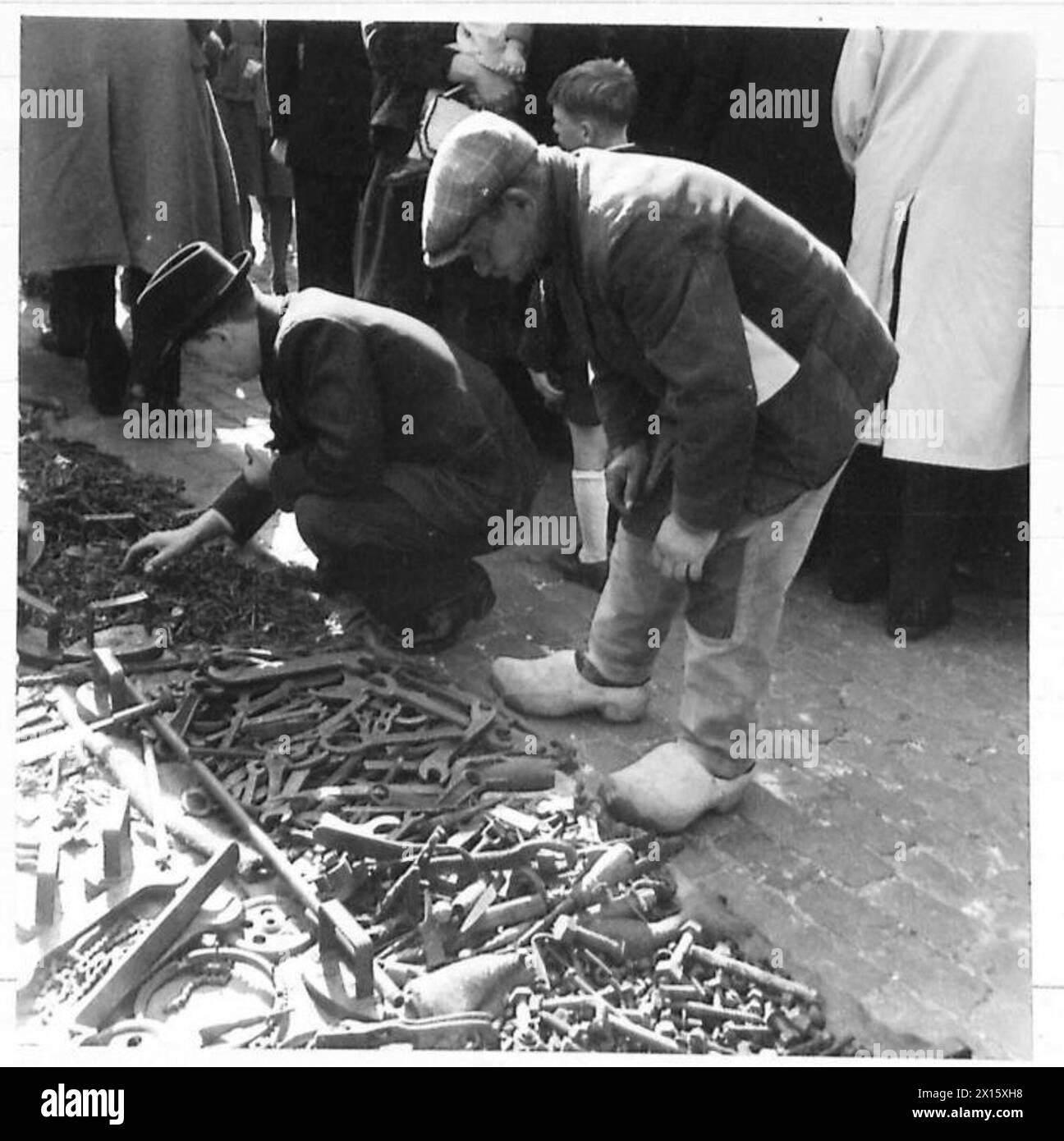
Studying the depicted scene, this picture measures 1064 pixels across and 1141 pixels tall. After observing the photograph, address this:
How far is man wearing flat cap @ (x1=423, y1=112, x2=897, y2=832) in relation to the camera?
2820 mm

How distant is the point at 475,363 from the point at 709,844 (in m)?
1.11

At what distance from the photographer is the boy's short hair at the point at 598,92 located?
3088mm

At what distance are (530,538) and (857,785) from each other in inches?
33.6

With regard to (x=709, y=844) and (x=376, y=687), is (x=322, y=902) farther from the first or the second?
(x=709, y=844)

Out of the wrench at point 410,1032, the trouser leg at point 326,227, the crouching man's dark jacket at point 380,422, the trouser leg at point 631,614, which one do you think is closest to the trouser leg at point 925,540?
the trouser leg at point 631,614

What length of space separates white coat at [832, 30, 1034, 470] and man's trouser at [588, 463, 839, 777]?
Answer: 44 centimetres

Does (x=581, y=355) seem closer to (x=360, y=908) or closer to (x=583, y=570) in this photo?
(x=583, y=570)

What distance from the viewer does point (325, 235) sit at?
3332 mm

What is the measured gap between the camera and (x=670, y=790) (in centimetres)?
312

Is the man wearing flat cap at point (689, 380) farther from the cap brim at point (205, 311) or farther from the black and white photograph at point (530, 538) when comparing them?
the cap brim at point (205, 311)

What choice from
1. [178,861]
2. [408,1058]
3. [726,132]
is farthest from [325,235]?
[408,1058]

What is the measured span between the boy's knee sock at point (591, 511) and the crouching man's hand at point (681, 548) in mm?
207

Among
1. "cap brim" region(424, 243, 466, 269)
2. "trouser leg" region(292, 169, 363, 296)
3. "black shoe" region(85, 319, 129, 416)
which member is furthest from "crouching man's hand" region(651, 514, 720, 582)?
"black shoe" region(85, 319, 129, 416)

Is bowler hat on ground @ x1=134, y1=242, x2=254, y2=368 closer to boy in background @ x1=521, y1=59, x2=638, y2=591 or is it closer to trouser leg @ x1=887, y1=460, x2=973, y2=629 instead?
boy in background @ x1=521, y1=59, x2=638, y2=591
